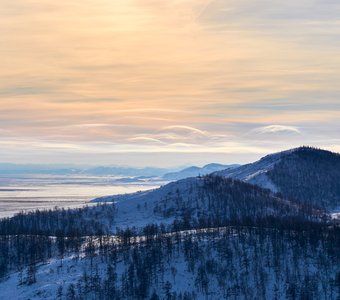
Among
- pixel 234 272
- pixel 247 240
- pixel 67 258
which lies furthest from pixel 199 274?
pixel 67 258

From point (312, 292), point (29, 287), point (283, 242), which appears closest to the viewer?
point (312, 292)

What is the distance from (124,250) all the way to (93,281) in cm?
2366

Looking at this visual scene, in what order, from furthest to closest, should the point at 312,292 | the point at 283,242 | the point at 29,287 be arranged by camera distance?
the point at 283,242
the point at 29,287
the point at 312,292

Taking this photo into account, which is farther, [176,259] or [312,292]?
[176,259]

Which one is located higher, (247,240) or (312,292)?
(247,240)

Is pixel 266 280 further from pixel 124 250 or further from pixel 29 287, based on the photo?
pixel 29 287

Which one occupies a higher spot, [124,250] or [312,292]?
[124,250]

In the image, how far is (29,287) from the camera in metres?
175

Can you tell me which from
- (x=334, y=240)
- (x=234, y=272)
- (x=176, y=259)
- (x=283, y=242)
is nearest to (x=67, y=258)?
(x=176, y=259)

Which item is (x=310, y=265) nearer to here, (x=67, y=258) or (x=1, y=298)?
(x=67, y=258)

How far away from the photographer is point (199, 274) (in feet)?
568

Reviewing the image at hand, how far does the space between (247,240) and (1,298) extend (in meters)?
81.3

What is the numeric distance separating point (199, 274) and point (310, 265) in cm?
3490

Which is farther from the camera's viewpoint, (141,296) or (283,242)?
(283,242)
